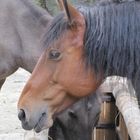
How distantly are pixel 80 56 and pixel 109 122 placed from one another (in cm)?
205

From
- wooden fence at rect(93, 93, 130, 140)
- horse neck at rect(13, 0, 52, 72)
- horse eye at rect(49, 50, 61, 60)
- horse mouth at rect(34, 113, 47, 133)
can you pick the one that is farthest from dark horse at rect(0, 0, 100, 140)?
horse eye at rect(49, 50, 61, 60)

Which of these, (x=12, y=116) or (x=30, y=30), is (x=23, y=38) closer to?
(x=30, y=30)

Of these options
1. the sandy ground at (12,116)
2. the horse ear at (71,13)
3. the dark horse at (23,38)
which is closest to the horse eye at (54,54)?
the horse ear at (71,13)

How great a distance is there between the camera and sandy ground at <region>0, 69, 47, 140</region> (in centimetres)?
434

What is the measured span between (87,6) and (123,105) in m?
1.21

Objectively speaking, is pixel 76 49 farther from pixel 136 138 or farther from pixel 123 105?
pixel 123 105

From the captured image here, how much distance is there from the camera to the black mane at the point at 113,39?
262 cm

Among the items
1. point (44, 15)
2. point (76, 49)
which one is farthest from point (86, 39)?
point (44, 15)

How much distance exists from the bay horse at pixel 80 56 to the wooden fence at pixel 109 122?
5.63 ft

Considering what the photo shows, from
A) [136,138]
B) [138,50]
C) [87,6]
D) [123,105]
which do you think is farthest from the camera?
[123,105]

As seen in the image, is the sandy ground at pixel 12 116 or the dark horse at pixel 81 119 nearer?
the dark horse at pixel 81 119

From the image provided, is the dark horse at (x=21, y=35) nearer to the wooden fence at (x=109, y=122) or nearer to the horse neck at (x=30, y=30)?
the horse neck at (x=30, y=30)

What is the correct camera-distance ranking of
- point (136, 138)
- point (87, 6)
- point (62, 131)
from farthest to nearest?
1. point (62, 131)
2. point (136, 138)
3. point (87, 6)

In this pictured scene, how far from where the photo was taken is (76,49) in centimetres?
268
